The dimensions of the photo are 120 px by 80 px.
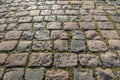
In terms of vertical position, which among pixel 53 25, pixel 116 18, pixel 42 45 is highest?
pixel 42 45

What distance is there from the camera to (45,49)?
3.36 metres

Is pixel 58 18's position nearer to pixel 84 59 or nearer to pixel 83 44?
pixel 83 44

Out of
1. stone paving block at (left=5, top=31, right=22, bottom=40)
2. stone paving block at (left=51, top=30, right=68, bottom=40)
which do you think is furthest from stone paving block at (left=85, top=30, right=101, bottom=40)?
stone paving block at (left=5, top=31, right=22, bottom=40)

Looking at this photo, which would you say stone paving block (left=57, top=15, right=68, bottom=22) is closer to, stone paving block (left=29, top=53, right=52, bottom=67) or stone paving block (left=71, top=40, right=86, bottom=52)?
stone paving block (left=71, top=40, right=86, bottom=52)

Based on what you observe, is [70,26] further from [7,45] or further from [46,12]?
[7,45]

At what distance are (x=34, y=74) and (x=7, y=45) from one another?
973 mm

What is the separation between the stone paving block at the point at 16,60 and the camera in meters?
3.03

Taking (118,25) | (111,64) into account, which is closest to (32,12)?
(118,25)

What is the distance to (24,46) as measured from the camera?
345 cm

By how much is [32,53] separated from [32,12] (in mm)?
1801

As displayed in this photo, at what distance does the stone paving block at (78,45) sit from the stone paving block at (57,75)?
596 millimetres

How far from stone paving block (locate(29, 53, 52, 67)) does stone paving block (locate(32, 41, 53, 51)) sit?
171 mm

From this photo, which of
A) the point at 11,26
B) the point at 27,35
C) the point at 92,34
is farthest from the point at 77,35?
the point at 11,26

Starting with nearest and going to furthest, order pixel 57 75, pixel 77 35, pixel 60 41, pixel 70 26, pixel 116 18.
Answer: pixel 57 75 < pixel 60 41 < pixel 77 35 < pixel 70 26 < pixel 116 18
